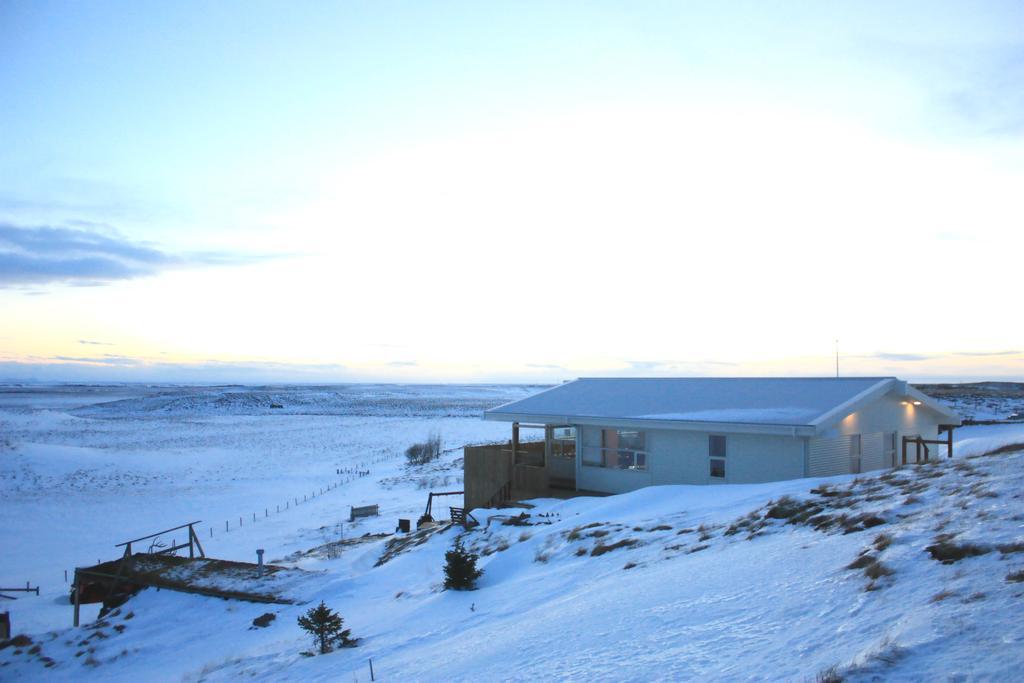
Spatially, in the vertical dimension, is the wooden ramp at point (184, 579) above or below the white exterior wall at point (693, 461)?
below

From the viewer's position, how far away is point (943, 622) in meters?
5.55

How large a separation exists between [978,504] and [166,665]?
550 inches

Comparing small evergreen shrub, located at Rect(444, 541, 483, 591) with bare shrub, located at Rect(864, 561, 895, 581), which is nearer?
bare shrub, located at Rect(864, 561, 895, 581)

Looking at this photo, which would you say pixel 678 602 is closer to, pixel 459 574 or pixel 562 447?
pixel 459 574

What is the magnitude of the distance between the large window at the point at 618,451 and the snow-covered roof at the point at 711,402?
2.62ft

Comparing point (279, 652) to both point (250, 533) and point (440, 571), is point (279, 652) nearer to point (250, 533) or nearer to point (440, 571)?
point (440, 571)

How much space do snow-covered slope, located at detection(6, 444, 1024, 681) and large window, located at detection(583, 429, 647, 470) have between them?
11.4 feet

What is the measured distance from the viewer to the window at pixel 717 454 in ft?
63.9

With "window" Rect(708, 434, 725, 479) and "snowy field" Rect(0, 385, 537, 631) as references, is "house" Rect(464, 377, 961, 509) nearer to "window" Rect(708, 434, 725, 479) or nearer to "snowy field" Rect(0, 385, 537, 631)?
"window" Rect(708, 434, 725, 479)

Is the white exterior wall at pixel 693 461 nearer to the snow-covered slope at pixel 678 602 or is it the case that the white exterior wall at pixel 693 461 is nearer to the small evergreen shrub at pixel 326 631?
the snow-covered slope at pixel 678 602

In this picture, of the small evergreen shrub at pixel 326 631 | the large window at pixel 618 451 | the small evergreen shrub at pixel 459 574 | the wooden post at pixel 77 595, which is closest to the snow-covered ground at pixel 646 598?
the small evergreen shrub at pixel 459 574

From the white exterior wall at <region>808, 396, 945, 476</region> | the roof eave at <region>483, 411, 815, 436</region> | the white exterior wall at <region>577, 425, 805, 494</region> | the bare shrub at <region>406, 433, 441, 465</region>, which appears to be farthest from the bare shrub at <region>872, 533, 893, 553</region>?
the bare shrub at <region>406, 433, 441, 465</region>

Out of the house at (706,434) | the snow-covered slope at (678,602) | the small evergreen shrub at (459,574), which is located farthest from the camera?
the house at (706,434)

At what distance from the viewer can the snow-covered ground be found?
231 inches
